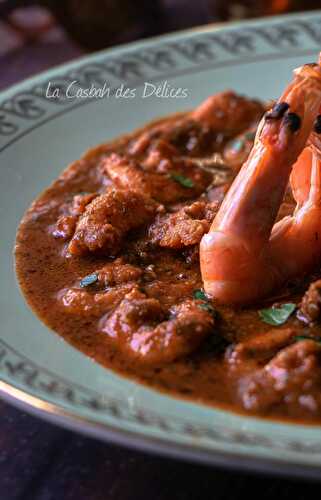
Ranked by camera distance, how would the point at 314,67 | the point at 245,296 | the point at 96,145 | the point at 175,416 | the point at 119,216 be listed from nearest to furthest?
the point at 175,416 → the point at 314,67 → the point at 245,296 → the point at 119,216 → the point at 96,145

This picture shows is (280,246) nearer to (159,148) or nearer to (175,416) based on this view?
(175,416)

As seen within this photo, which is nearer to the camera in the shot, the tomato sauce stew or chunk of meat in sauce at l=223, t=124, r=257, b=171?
the tomato sauce stew

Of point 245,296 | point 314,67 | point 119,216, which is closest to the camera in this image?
point 314,67

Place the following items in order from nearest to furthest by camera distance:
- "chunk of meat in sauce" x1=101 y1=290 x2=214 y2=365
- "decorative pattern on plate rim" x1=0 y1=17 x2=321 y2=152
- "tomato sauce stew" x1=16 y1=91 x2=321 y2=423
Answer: "tomato sauce stew" x1=16 y1=91 x2=321 y2=423
"chunk of meat in sauce" x1=101 y1=290 x2=214 y2=365
"decorative pattern on plate rim" x1=0 y1=17 x2=321 y2=152

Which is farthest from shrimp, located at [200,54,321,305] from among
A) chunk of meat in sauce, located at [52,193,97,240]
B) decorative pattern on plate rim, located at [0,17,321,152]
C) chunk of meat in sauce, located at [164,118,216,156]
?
decorative pattern on plate rim, located at [0,17,321,152]

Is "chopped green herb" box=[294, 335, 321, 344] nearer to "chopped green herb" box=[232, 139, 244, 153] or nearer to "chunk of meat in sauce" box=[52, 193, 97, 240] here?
"chunk of meat in sauce" box=[52, 193, 97, 240]

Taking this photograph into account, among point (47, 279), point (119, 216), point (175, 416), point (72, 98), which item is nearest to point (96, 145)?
point (72, 98)
